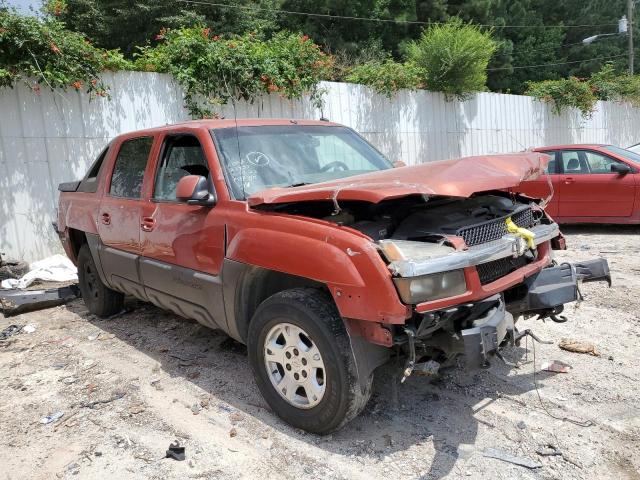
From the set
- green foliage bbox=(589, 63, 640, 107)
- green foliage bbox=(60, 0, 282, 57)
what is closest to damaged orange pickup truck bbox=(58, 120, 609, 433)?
green foliage bbox=(589, 63, 640, 107)

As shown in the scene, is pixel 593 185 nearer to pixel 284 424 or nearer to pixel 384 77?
pixel 384 77

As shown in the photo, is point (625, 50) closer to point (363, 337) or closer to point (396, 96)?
point (396, 96)

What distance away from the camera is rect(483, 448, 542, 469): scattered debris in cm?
289

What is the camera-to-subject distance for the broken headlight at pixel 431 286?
2715 millimetres

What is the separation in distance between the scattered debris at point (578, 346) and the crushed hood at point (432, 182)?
1.58 m

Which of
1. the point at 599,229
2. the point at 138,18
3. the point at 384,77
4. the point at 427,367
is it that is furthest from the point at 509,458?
the point at 138,18

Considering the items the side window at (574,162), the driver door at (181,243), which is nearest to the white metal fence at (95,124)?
the side window at (574,162)

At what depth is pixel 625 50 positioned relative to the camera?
120 feet

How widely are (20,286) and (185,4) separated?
1908 cm

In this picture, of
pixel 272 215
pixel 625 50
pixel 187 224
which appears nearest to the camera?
pixel 272 215

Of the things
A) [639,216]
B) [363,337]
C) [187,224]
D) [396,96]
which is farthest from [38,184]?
[639,216]

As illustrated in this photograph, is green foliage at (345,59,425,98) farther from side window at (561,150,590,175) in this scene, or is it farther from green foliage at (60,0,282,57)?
green foliage at (60,0,282,57)

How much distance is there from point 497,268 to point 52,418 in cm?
305

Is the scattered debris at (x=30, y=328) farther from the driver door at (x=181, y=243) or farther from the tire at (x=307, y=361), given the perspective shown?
the tire at (x=307, y=361)
